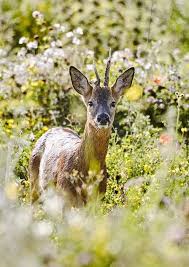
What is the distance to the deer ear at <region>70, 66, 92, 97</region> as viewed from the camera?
684cm

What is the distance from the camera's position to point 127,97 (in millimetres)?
9031

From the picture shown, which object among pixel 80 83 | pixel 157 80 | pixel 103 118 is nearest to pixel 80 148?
pixel 103 118

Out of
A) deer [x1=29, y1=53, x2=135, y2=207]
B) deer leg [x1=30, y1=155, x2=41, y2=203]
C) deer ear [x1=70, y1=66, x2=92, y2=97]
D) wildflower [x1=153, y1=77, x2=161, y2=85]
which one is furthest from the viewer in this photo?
wildflower [x1=153, y1=77, x2=161, y2=85]

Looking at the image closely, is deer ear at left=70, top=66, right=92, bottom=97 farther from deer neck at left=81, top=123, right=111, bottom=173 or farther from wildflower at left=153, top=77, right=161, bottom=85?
wildflower at left=153, top=77, right=161, bottom=85

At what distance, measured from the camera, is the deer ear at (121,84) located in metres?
6.93

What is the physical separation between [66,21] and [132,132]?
4160 mm

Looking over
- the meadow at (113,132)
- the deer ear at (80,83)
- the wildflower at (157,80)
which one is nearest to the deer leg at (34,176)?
the meadow at (113,132)

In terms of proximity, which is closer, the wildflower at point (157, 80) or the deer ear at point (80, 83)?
the deer ear at point (80, 83)

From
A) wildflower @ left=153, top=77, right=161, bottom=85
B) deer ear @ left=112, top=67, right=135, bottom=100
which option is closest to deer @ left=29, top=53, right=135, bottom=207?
deer ear @ left=112, top=67, right=135, bottom=100

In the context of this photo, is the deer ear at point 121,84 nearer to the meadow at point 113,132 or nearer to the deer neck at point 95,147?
the meadow at point 113,132

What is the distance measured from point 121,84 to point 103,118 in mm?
871

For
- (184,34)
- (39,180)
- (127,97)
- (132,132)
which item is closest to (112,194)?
(39,180)

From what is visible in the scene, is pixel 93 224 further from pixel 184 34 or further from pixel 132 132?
pixel 184 34

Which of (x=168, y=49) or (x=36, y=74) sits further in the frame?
(x=168, y=49)
